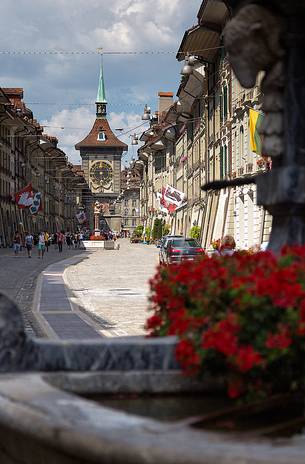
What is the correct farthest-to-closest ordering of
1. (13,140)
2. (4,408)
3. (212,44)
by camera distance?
(13,140) → (212,44) → (4,408)

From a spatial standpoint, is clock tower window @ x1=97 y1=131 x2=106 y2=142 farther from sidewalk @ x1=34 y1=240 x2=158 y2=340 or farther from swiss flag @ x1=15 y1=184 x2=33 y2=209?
sidewalk @ x1=34 y1=240 x2=158 y2=340

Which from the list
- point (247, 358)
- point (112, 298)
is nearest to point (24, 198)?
point (112, 298)

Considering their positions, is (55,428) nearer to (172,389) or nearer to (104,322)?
(172,389)

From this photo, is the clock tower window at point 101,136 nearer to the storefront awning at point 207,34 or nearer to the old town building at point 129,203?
the old town building at point 129,203

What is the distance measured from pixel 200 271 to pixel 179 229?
71.2 m

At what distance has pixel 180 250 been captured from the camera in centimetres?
3194

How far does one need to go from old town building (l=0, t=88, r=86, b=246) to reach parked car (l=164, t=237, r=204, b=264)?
26.9 m

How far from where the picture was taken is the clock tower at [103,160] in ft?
567

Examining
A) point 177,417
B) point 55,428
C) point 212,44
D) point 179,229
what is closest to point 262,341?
point 177,417

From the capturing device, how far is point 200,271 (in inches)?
177

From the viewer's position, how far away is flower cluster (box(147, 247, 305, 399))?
12.7 ft

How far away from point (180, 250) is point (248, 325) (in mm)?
28030

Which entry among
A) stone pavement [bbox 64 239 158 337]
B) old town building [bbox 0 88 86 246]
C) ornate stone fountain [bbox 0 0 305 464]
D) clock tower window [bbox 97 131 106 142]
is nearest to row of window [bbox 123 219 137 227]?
clock tower window [bbox 97 131 106 142]

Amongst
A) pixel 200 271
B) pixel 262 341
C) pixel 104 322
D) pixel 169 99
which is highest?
pixel 169 99
